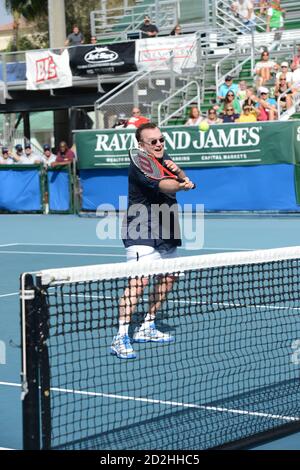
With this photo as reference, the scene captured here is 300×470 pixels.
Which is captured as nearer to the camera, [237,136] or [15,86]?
[237,136]

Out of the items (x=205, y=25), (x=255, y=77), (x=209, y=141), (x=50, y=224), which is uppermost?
(x=205, y=25)

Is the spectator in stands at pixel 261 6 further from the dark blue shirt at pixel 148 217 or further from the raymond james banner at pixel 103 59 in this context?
the dark blue shirt at pixel 148 217

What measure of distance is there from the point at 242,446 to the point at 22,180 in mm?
18854

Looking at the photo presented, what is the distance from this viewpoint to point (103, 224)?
819 inches

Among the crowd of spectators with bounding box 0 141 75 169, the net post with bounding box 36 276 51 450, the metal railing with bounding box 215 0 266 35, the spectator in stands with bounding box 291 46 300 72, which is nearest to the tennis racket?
the net post with bounding box 36 276 51 450

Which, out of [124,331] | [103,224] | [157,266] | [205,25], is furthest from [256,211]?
[157,266]

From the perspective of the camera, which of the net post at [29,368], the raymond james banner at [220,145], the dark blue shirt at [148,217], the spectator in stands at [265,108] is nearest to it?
the net post at [29,368]

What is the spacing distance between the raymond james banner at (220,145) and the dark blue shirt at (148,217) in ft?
38.8

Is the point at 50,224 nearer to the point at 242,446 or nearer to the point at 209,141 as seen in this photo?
the point at 209,141

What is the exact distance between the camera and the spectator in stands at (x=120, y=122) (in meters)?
22.8

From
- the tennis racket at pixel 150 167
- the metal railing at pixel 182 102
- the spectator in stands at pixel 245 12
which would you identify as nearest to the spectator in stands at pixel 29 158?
the metal railing at pixel 182 102

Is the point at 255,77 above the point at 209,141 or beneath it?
above
